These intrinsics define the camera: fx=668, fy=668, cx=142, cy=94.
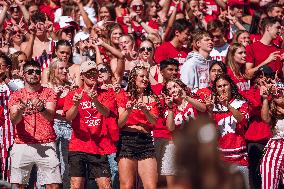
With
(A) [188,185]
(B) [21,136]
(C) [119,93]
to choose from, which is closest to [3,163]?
(B) [21,136]

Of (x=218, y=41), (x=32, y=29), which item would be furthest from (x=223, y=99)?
(x=32, y=29)

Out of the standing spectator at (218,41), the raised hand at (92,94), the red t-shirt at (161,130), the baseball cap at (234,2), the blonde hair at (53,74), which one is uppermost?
the baseball cap at (234,2)

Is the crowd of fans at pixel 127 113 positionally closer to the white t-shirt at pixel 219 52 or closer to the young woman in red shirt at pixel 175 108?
the young woman in red shirt at pixel 175 108

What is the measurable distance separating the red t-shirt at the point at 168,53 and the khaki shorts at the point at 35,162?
2.82 metres

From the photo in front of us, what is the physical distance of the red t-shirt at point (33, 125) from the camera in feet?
24.9

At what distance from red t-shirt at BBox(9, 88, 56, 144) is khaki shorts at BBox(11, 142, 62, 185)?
0.07 m

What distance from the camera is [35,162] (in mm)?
7598

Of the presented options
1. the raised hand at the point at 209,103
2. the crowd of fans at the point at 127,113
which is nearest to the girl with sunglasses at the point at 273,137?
the crowd of fans at the point at 127,113

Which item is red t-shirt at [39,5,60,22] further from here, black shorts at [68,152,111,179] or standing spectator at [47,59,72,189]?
black shorts at [68,152,111,179]

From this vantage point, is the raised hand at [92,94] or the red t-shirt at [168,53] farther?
the red t-shirt at [168,53]

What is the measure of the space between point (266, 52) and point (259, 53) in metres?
0.11

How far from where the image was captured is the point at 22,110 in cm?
733

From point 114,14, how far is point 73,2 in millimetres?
929

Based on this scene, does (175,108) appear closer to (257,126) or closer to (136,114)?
(136,114)
